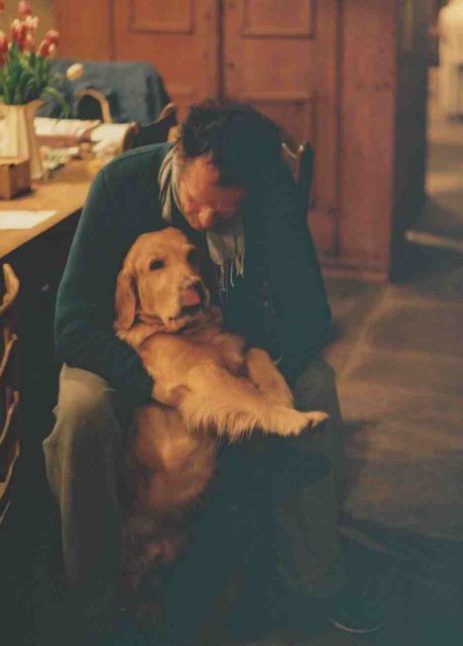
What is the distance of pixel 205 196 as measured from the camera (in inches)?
84.4

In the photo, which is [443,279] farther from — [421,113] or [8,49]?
[8,49]

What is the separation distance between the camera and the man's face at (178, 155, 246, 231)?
2.12m

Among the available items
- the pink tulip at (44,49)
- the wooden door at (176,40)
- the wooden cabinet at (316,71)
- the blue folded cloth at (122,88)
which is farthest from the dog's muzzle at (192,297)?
the wooden door at (176,40)

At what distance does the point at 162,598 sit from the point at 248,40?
9.17 ft

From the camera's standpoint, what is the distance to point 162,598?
7.70 ft

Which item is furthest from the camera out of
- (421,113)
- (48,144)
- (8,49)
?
(421,113)

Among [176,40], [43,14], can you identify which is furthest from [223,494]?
[43,14]

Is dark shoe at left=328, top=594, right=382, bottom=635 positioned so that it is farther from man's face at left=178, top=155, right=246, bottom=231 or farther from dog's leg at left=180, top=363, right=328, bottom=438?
man's face at left=178, top=155, right=246, bottom=231

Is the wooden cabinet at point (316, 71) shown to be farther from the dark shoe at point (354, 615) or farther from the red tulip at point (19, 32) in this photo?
the dark shoe at point (354, 615)

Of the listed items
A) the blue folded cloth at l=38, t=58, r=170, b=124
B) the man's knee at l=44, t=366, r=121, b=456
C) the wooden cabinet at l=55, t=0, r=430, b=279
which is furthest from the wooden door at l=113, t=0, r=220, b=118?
the man's knee at l=44, t=366, r=121, b=456

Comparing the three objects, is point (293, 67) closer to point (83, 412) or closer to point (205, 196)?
point (205, 196)

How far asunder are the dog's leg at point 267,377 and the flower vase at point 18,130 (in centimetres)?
123

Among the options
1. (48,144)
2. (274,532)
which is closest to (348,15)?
(48,144)

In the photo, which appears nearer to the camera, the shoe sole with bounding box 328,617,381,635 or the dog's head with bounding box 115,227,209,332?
the dog's head with bounding box 115,227,209,332
